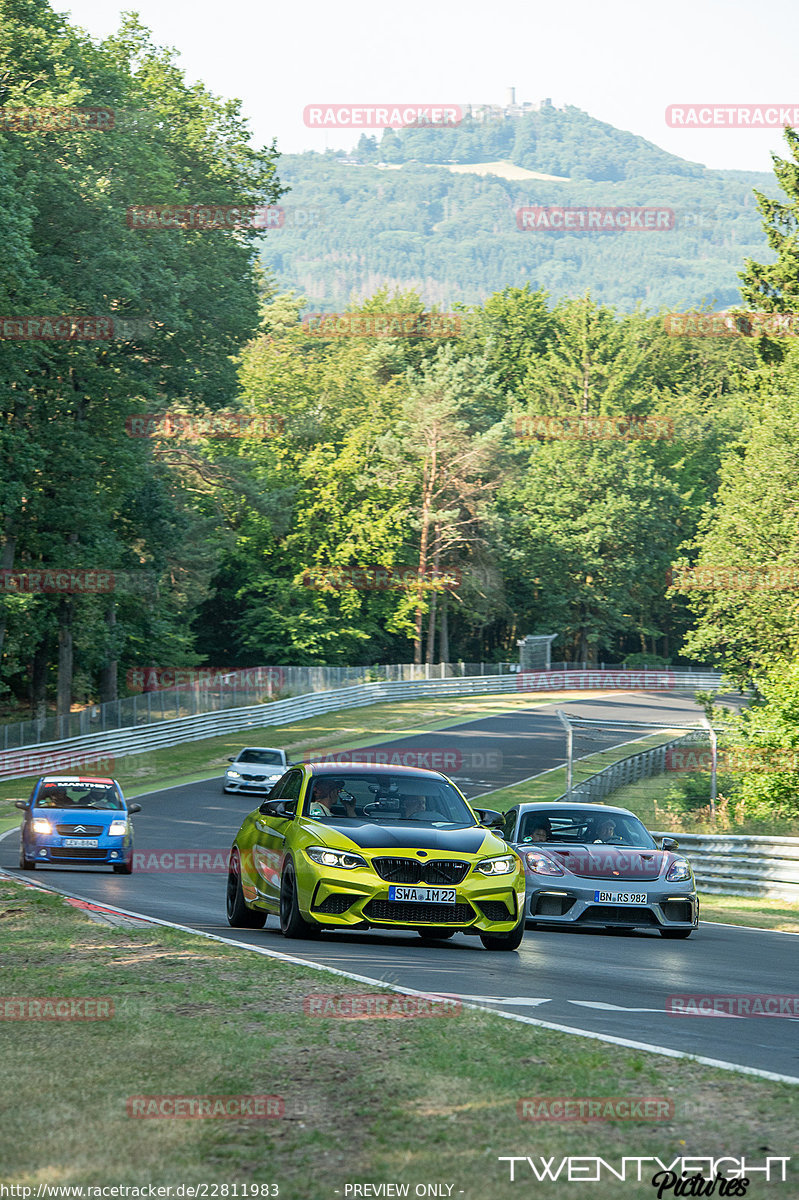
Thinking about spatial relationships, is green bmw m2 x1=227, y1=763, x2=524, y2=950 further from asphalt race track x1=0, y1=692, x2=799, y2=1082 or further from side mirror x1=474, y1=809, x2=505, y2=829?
asphalt race track x1=0, y1=692, x2=799, y2=1082

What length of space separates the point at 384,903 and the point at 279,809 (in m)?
1.72

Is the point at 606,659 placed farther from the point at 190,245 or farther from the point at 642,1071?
the point at 642,1071

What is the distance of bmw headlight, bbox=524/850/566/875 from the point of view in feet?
51.2

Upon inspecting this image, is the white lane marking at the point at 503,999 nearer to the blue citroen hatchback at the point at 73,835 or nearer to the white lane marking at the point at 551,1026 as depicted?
the white lane marking at the point at 551,1026

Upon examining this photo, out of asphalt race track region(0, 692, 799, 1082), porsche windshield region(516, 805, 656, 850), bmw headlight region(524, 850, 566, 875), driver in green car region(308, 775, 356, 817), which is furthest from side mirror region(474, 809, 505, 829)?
porsche windshield region(516, 805, 656, 850)

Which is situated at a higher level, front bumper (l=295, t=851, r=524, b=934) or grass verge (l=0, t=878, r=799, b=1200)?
grass verge (l=0, t=878, r=799, b=1200)

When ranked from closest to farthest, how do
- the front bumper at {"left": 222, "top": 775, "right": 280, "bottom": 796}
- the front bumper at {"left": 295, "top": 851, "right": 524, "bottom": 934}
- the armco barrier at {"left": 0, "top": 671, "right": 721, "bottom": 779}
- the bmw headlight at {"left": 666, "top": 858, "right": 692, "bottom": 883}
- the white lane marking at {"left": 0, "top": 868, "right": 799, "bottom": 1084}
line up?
the white lane marking at {"left": 0, "top": 868, "right": 799, "bottom": 1084} → the front bumper at {"left": 295, "top": 851, "right": 524, "bottom": 934} → the bmw headlight at {"left": 666, "top": 858, "right": 692, "bottom": 883} → the front bumper at {"left": 222, "top": 775, "right": 280, "bottom": 796} → the armco barrier at {"left": 0, "top": 671, "right": 721, "bottom": 779}

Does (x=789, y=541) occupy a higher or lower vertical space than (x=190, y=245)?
lower

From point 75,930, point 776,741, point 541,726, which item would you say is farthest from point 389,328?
point 75,930

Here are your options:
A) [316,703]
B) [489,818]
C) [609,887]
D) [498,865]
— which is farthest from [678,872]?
[316,703]

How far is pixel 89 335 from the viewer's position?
4312 centimetres

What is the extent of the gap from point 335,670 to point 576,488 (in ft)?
113

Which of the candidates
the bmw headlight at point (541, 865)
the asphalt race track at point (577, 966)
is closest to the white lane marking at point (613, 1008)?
the asphalt race track at point (577, 966)

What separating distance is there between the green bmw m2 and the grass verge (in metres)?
2.82
